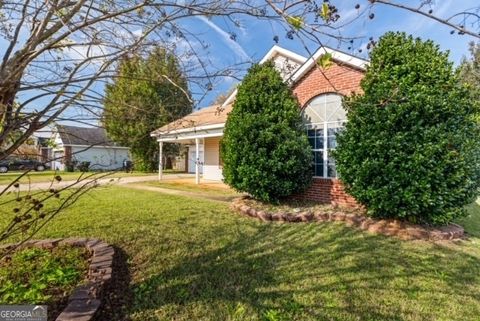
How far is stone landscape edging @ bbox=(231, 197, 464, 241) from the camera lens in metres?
6.48

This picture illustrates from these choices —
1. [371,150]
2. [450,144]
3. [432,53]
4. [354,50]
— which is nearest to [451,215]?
[450,144]

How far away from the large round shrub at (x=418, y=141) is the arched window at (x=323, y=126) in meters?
2.47

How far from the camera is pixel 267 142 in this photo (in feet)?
29.0

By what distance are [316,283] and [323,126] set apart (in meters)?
6.63

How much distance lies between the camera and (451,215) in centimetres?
639

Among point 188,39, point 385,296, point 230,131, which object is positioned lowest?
point 385,296

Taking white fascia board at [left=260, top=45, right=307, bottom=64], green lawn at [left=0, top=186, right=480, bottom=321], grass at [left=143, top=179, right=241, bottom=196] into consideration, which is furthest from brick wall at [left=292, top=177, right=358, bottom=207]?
white fascia board at [left=260, top=45, right=307, bottom=64]

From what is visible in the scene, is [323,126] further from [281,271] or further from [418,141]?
[281,271]

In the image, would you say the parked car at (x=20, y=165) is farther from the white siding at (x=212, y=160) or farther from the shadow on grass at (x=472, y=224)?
the white siding at (x=212, y=160)

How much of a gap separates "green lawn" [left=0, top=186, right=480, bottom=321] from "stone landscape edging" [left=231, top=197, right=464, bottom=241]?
1.20 ft

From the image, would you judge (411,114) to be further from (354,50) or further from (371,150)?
(354,50)

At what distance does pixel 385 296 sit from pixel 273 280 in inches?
55.6

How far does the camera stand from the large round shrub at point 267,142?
8.80 meters

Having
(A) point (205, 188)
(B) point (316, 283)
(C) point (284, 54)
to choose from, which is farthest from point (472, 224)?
(A) point (205, 188)
